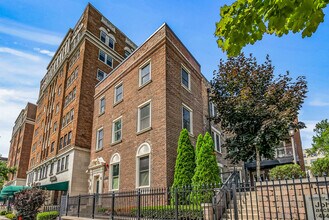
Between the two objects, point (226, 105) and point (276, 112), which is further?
point (226, 105)

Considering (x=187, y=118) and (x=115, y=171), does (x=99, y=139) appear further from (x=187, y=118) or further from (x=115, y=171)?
(x=187, y=118)

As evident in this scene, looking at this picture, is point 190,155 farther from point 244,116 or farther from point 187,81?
point 187,81

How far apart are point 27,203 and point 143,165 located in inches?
319

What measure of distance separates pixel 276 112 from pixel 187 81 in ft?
21.9

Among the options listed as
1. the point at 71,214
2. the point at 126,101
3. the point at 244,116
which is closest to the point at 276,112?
the point at 244,116

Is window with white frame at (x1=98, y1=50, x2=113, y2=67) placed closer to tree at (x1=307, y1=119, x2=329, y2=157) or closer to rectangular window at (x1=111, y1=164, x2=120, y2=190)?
rectangular window at (x1=111, y1=164, x2=120, y2=190)

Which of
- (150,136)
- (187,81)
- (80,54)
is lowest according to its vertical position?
(150,136)

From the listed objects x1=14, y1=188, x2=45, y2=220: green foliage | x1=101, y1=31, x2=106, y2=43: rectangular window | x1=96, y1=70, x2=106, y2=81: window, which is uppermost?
x1=101, y1=31, x2=106, y2=43: rectangular window

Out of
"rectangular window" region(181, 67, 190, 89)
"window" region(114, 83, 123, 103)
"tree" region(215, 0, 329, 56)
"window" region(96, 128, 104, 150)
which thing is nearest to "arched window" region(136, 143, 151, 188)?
"rectangular window" region(181, 67, 190, 89)

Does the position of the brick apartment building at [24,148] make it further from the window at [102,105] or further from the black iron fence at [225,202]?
the black iron fence at [225,202]

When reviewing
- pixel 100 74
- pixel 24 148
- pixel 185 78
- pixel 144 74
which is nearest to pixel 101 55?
pixel 100 74

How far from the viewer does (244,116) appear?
49.9 ft

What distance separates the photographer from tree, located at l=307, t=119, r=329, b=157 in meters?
31.8

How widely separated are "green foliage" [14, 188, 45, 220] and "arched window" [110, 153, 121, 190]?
4826 millimetres
